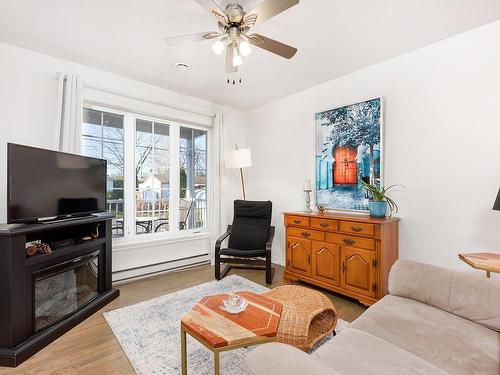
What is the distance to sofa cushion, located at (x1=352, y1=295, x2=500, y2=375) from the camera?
1.19m

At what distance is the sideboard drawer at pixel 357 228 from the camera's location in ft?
8.28

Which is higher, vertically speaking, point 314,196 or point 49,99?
point 49,99

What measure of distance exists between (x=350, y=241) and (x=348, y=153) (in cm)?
112

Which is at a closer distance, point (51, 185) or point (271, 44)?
point (271, 44)

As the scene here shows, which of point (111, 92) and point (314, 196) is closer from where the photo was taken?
point (111, 92)

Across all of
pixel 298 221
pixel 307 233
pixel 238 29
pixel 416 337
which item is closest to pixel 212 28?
pixel 238 29

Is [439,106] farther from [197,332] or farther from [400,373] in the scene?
[197,332]

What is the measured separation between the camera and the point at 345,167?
10.5ft

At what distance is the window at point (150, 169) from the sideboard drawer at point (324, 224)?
6.44 feet

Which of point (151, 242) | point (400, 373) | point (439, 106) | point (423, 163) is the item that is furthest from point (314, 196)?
point (400, 373)

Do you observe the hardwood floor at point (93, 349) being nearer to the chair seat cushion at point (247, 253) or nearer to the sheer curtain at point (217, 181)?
the chair seat cushion at point (247, 253)

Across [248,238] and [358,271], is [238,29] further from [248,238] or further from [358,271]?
[248,238]

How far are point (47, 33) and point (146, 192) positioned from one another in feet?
6.53

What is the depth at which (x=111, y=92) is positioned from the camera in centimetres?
313
